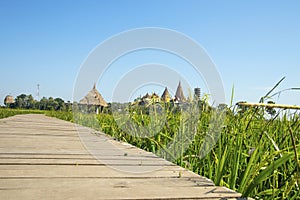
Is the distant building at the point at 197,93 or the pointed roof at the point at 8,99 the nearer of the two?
the distant building at the point at 197,93

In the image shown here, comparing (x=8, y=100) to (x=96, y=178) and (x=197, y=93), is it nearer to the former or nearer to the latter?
(x=197, y=93)

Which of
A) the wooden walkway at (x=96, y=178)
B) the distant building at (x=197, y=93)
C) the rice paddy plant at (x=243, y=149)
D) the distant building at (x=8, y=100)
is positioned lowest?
the wooden walkway at (x=96, y=178)

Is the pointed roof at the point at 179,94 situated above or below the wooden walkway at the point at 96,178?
above

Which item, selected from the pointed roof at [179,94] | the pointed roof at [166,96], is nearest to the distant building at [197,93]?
the pointed roof at [179,94]

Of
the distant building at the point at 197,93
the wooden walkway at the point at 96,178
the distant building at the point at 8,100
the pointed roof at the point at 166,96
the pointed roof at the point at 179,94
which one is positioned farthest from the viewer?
the distant building at the point at 8,100

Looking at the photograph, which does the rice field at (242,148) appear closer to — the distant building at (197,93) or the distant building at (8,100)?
the distant building at (197,93)

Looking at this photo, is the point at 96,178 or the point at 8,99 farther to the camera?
the point at 8,99

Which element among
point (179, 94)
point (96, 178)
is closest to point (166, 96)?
point (179, 94)

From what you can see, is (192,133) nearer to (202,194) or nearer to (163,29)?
(163,29)

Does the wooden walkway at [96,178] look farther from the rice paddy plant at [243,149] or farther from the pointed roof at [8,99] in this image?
the pointed roof at [8,99]

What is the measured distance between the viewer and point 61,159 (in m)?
1.97

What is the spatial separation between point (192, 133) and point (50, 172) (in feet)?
3.63

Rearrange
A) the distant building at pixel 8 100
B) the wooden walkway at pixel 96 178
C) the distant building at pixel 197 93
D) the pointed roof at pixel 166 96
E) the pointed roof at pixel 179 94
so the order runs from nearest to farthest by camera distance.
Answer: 1. the wooden walkway at pixel 96 178
2. the distant building at pixel 197 93
3. the pointed roof at pixel 179 94
4. the pointed roof at pixel 166 96
5. the distant building at pixel 8 100

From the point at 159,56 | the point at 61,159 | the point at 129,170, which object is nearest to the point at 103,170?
the point at 129,170
